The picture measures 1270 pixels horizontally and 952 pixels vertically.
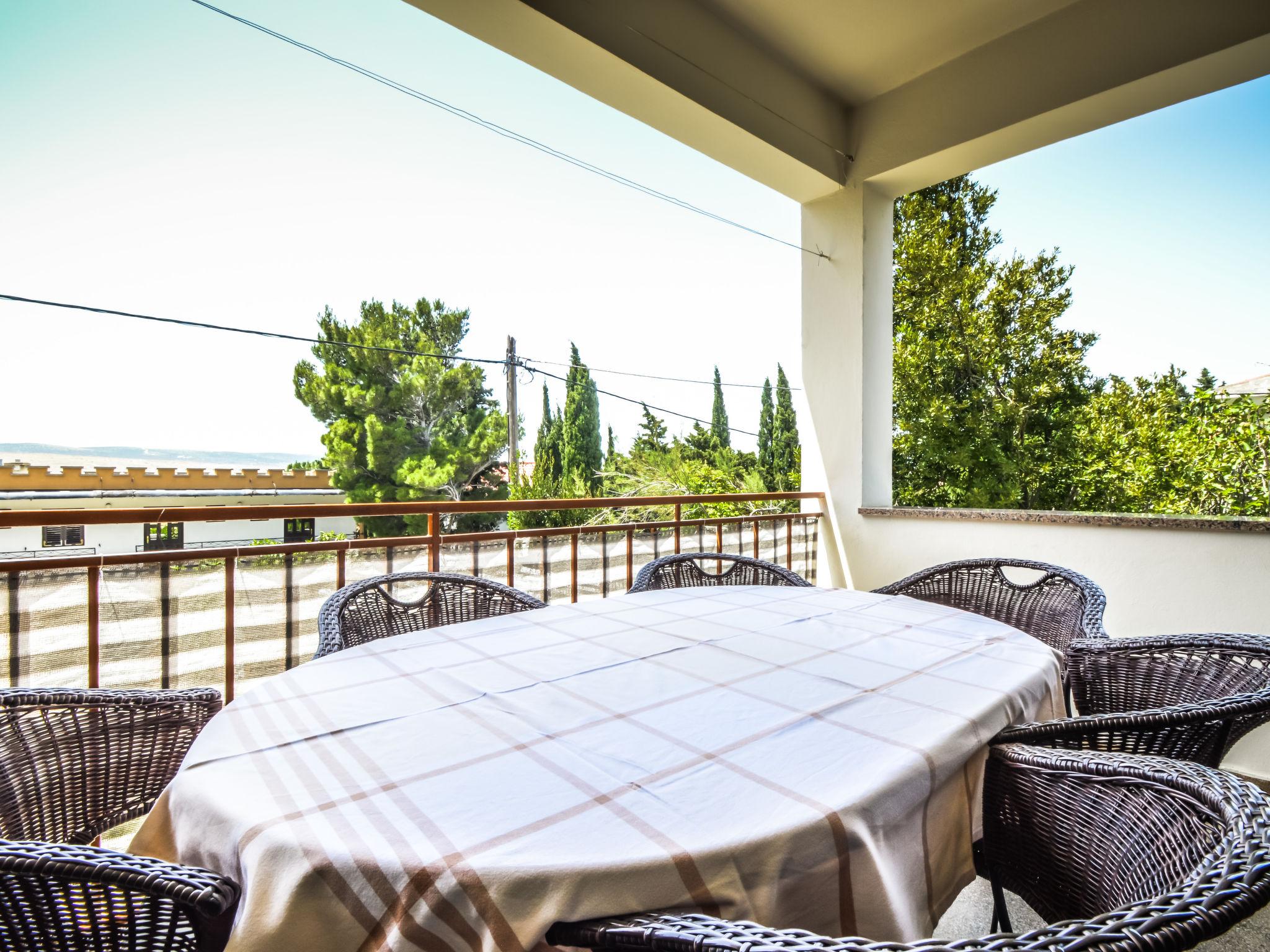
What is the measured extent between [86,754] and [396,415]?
2440cm

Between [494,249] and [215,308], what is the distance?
33.8 ft

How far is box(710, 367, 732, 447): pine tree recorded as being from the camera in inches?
746

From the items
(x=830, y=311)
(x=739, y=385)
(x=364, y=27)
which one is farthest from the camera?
(x=739, y=385)

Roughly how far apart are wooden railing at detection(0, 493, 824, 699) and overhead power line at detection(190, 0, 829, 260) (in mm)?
2084

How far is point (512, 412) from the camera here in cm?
2034

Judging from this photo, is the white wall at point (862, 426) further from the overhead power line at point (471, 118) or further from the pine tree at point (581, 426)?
the pine tree at point (581, 426)

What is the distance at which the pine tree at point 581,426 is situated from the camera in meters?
19.8

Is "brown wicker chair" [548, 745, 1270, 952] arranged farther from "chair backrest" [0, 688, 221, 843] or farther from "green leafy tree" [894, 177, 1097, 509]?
"green leafy tree" [894, 177, 1097, 509]

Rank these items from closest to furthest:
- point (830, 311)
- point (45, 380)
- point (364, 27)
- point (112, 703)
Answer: point (112, 703)
point (830, 311)
point (364, 27)
point (45, 380)

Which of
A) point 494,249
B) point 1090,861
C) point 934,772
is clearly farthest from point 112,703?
point 494,249

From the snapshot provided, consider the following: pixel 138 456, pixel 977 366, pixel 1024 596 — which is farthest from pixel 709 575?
pixel 138 456

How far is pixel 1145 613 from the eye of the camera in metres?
2.83

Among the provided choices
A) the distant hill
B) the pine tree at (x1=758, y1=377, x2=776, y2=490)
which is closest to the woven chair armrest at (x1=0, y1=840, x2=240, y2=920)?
the pine tree at (x1=758, y1=377, x2=776, y2=490)

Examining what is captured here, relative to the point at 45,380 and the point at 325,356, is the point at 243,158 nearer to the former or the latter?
the point at 325,356
